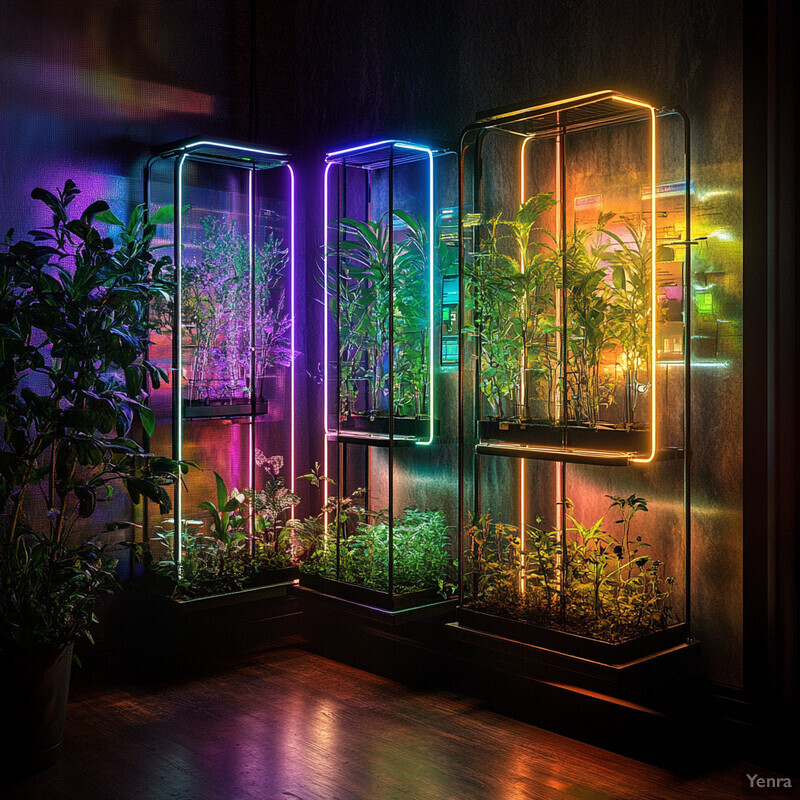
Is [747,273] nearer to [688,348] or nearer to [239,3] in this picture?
[688,348]

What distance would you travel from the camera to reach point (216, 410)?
15.1 feet

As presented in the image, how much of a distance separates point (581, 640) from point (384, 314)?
73.4 inches

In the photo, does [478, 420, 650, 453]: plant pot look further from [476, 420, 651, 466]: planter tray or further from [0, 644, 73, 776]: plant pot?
[0, 644, 73, 776]: plant pot

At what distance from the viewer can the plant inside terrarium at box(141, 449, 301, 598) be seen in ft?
14.8

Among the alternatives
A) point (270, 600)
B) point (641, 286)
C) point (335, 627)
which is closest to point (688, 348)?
point (641, 286)

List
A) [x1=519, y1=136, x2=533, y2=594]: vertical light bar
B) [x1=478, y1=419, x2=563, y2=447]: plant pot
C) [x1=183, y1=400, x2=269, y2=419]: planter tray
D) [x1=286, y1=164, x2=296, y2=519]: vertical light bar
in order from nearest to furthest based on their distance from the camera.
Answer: [x1=478, y1=419, x2=563, y2=447]: plant pot
[x1=519, y1=136, x2=533, y2=594]: vertical light bar
[x1=183, y1=400, x2=269, y2=419]: planter tray
[x1=286, y1=164, x2=296, y2=519]: vertical light bar

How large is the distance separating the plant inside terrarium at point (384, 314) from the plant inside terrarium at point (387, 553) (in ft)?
1.86

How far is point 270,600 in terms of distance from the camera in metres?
5.09

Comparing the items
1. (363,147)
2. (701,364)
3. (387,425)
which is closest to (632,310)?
(701,364)

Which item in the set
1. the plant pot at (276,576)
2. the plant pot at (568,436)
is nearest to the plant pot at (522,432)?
the plant pot at (568,436)

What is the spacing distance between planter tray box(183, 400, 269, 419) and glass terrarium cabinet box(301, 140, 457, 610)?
0.45 meters

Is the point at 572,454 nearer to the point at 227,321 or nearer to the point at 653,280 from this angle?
the point at 653,280

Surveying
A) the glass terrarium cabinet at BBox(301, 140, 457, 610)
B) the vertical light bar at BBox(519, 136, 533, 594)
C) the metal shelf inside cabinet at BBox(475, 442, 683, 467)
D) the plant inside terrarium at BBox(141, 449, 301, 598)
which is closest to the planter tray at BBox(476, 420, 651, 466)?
the metal shelf inside cabinet at BBox(475, 442, 683, 467)

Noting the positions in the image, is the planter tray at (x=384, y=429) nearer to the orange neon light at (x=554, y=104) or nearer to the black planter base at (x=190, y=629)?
the black planter base at (x=190, y=629)
